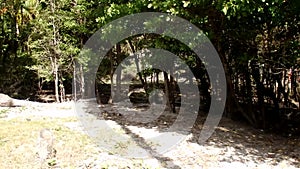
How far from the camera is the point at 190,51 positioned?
5895mm

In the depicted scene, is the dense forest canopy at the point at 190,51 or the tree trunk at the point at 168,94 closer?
the dense forest canopy at the point at 190,51

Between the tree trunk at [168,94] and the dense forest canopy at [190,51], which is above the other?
the dense forest canopy at [190,51]

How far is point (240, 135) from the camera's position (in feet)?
19.1

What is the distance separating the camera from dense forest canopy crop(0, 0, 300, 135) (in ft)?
15.3

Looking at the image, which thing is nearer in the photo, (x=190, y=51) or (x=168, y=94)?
(x=190, y=51)

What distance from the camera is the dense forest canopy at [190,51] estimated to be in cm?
465

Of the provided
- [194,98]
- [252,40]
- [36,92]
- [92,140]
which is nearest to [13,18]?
[36,92]

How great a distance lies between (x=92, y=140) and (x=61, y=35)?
4.74 m

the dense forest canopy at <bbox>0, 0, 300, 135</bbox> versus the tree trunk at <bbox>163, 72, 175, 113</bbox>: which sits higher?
the dense forest canopy at <bbox>0, 0, 300, 135</bbox>

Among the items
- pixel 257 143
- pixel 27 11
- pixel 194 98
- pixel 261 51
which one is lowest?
pixel 257 143

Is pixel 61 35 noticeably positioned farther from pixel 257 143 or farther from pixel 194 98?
pixel 257 143

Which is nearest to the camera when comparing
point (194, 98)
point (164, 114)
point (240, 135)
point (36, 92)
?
point (240, 135)

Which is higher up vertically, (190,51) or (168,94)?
(190,51)

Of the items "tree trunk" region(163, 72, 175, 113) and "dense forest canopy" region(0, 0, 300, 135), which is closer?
"dense forest canopy" region(0, 0, 300, 135)
